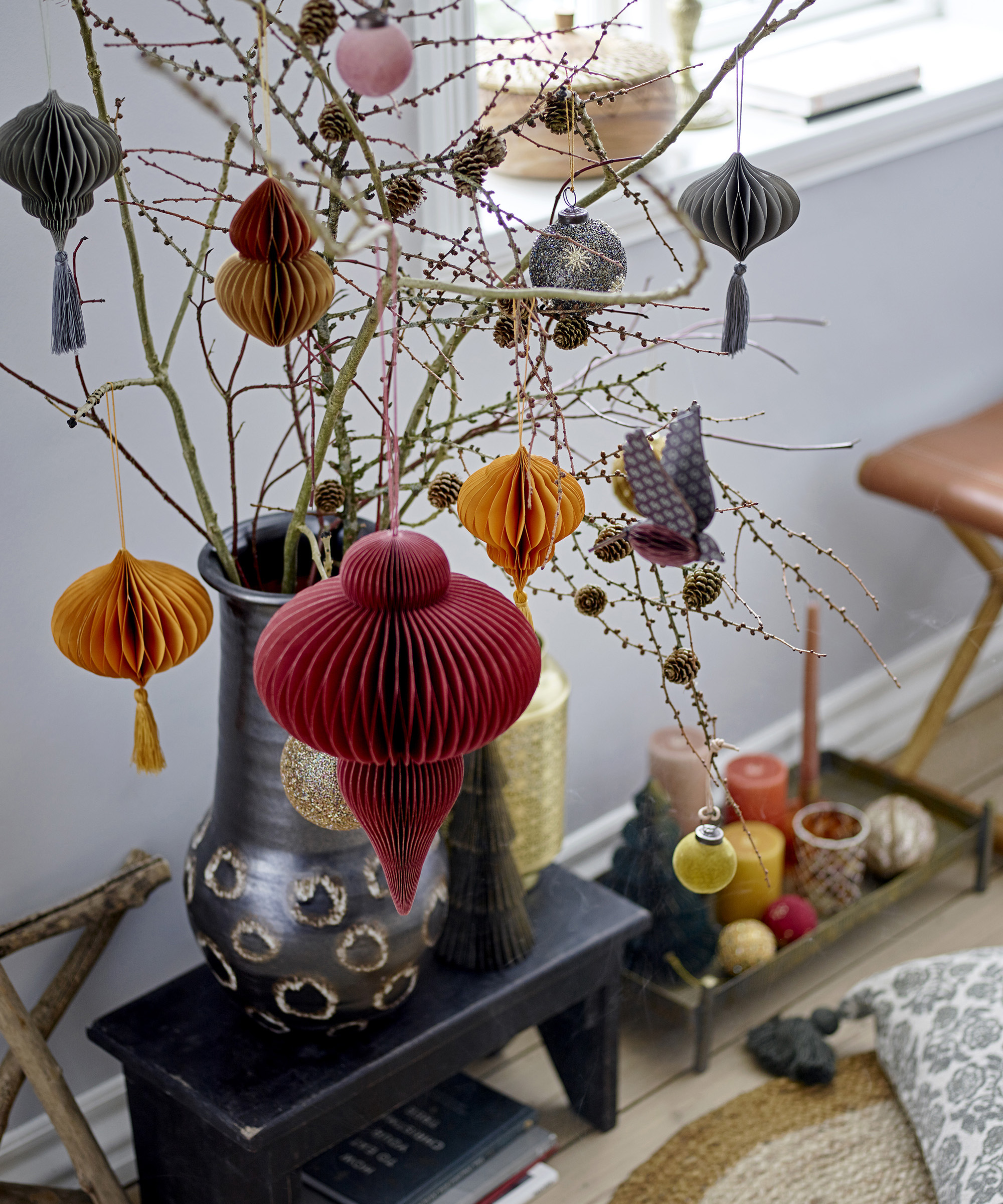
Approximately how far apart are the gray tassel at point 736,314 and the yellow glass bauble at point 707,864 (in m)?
0.24

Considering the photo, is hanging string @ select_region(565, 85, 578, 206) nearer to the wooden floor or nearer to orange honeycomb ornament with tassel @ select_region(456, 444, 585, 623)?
orange honeycomb ornament with tassel @ select_region(456, 444, 585, 623)

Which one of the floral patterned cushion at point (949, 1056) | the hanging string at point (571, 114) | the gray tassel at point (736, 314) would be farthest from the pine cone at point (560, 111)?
the floral patterned cushion at point (949, 1056)

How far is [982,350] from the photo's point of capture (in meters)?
1.29

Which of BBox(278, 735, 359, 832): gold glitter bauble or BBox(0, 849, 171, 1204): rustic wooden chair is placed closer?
BBox(278, 735, 359, 832): gold glitter bauble

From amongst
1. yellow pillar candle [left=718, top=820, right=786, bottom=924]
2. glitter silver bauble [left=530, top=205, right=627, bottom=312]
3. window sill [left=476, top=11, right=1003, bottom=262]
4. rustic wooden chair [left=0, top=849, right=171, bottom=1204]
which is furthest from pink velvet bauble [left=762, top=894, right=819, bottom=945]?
glitter silver bauble [left=530, top=205, right=627, bottom=312]

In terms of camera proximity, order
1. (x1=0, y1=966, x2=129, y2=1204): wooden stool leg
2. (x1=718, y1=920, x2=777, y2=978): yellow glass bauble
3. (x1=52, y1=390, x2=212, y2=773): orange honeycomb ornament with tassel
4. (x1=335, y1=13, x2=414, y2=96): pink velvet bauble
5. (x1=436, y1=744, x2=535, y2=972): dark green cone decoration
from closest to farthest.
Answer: (x1=335, y1=13, x2=414, y2=96): pink velvet bauble
(x1=52, y1=390, x2=212, y2=773): orange honeycomb ornament with tassel
(x1=0, y1=966, x2=129, y2=1204): wooden stool leg
(x1=436, y1=744, x2=535, y2=972): dark green cone decoration
(x1=718, y1=920, x2=777, y2=978): yellow glass bauble

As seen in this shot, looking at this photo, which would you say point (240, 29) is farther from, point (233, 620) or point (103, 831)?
point (103, 831)

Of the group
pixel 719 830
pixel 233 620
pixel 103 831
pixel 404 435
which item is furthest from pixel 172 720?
pixel 719 830

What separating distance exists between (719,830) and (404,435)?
0.28 meters

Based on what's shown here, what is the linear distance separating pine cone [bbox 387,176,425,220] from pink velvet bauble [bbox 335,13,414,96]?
0.49 ft

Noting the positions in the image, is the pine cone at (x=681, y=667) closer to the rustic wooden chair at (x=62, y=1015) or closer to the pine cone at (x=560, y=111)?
the pine cone at (x=560, y=111)

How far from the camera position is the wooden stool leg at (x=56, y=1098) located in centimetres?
91

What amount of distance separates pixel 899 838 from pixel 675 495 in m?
0.95

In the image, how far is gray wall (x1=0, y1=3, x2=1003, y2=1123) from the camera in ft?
3.04
